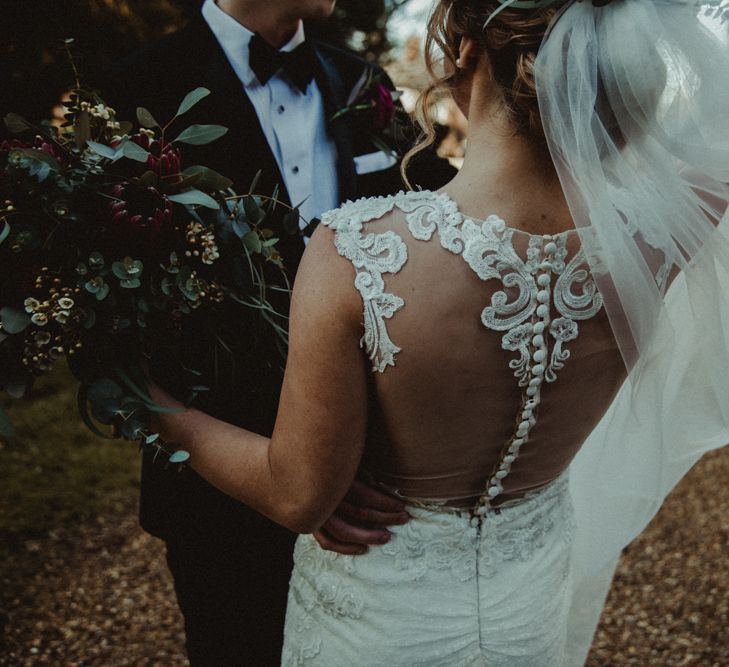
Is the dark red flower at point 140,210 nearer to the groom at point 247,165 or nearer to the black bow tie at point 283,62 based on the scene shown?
the groom at point 247,165

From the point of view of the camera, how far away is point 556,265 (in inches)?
49.3

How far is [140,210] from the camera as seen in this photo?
1452mm

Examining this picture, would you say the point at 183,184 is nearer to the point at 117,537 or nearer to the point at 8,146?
the point at 8,146

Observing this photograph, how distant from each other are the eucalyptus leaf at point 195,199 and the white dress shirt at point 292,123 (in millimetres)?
753

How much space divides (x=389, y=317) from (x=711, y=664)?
326 centimetres

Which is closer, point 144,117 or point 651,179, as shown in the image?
point 651,179

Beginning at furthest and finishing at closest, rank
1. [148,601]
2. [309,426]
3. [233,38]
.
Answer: [148,601] → [233,38] → [309,426]

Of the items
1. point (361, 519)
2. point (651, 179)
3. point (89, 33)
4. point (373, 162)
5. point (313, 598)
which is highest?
point (89, 33)

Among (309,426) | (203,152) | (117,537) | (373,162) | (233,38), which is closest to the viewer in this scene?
(309,426)

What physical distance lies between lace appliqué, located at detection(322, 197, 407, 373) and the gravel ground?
9.66 feet

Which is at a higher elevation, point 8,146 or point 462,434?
point 8,146

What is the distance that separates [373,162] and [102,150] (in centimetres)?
123

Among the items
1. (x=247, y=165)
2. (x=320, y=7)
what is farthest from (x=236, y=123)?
(x=320, y=7)

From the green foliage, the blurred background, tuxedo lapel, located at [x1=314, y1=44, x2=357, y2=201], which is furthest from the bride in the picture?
the green foliage
